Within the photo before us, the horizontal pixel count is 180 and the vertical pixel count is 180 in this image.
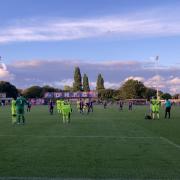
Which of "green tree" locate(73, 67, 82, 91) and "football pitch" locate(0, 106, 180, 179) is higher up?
"green tree" locate(73, 67, 82, 91)

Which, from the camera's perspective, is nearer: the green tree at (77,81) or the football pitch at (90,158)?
the football pitch at (90,158)

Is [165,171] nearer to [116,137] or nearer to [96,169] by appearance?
[96,169]

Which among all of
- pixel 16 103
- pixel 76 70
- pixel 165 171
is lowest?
pixel 165 171

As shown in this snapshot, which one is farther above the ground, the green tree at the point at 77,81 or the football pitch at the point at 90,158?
the green tree at the point at 77,81

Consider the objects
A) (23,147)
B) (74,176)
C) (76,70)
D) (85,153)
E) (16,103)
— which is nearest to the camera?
(74,176)

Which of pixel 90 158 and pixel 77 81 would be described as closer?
pixel 90 158

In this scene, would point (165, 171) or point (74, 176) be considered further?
point (165, 171)

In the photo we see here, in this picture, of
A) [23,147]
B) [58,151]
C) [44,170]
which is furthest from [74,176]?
[23,147]

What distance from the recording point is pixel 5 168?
12.5 metres

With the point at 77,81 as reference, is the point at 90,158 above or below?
below

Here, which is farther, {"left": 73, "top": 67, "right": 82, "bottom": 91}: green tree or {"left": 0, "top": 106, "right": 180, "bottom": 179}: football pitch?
{"left": 73, "top": 67, "right": 82, "bottom": 91}: green tree

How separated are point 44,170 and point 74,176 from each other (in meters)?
1.10

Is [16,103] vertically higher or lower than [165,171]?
higher

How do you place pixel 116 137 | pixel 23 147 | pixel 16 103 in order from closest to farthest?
pixel 23 147
pixel 116 137
pixel 16 103
